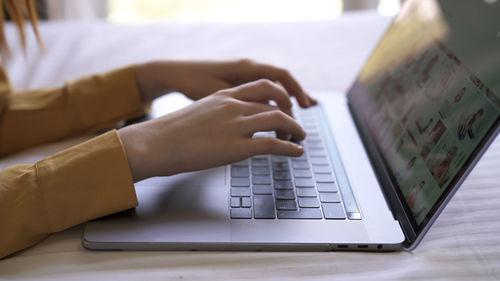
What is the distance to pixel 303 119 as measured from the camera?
752 millimetres

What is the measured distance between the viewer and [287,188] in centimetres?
56

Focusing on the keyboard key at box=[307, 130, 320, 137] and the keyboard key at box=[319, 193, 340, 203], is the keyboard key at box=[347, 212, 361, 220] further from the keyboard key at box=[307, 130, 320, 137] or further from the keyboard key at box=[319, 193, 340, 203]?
the keyboard key at box=[307, 130, 320, 137]

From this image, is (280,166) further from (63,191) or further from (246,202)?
(63,191)

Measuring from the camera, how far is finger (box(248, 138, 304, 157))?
0.54 metres

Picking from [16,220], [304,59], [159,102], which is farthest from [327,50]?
[16,220]

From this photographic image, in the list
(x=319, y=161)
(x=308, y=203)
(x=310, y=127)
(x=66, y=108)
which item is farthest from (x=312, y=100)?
(x=66, y=108)

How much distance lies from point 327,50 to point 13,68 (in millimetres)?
679

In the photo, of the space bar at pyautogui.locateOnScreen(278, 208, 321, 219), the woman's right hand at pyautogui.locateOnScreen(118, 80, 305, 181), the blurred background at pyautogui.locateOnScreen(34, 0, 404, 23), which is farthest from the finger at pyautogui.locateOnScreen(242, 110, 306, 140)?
the blurred background at pyautogui.locateOnScreen(34, 0, 404, 23)

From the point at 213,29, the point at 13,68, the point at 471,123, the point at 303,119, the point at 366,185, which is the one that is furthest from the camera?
the point at 213,29

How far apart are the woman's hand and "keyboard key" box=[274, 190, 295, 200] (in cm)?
21

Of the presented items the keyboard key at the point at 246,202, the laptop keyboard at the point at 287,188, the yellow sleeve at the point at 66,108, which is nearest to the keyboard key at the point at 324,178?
the laptop keyboard at the point at 287,188

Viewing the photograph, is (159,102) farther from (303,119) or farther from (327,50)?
(327,50)

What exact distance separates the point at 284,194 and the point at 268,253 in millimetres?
93

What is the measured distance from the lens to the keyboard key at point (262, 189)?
0.55 meters
